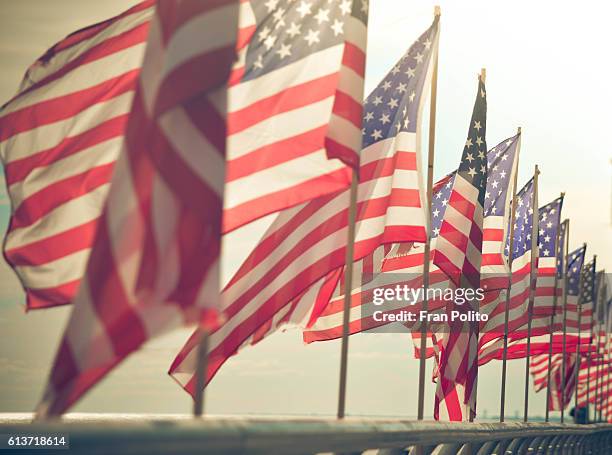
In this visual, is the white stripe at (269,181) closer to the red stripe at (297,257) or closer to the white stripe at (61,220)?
the white stripe at (61,220)

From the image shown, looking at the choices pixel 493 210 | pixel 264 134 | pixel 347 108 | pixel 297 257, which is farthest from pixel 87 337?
pixel 493 210

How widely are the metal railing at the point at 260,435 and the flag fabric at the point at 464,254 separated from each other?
9095 millimetres

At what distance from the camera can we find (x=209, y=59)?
8164 millimetres

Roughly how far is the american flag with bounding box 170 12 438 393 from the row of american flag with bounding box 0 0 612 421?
0.08 ft

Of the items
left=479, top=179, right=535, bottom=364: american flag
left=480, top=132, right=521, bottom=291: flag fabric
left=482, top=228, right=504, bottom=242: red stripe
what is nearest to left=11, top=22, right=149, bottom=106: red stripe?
left=480, top=132, right=521, bottom=291: flag fabric

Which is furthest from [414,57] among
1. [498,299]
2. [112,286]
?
[498,299]

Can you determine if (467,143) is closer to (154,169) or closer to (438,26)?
(438,26)

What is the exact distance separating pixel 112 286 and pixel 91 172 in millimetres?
4874

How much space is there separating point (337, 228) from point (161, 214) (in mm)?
7294

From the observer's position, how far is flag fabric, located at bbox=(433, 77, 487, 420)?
21234 mm

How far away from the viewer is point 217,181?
8.05 meters

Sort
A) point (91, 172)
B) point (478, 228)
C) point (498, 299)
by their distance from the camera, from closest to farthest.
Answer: point (91, 172) → point (478, 228) → point (498, 299)

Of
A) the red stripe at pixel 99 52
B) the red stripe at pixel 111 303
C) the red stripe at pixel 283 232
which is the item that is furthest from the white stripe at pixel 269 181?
the red stripe at pixel 111 303

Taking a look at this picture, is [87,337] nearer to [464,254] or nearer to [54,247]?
[54,247]
